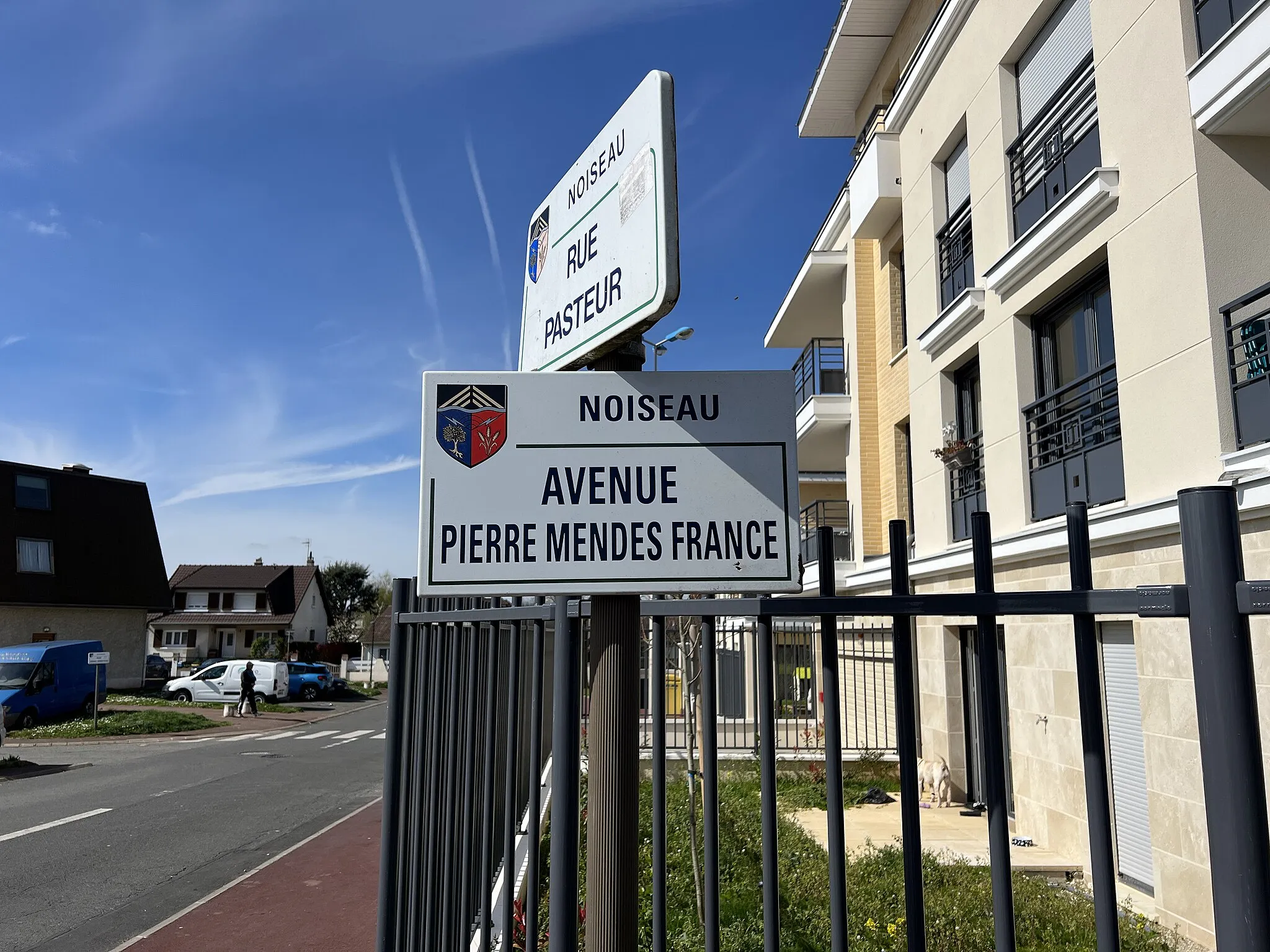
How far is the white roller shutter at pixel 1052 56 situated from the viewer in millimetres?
9133

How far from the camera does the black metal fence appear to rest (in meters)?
1.39

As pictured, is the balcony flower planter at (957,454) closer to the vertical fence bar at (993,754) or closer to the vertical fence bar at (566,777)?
the vertical fence bar at (566,777)

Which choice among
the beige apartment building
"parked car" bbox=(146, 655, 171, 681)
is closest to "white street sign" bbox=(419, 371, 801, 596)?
the beige apartment building

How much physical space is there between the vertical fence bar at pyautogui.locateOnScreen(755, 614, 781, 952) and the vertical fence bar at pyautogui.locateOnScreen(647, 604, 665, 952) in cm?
21

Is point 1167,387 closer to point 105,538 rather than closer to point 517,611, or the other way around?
point 517,611

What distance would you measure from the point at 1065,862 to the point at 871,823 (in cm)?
203

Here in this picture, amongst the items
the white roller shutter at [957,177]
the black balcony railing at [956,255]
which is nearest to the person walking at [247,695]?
the black balcony railing at [956,255]

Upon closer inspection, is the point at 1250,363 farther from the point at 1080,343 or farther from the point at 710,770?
the point at 710,770

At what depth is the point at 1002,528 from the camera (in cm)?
1007

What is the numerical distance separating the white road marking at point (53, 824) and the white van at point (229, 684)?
69.3ft

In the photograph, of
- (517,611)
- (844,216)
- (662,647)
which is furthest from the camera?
(844,216)

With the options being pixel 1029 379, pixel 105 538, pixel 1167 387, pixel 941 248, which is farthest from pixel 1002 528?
pixel 105 538

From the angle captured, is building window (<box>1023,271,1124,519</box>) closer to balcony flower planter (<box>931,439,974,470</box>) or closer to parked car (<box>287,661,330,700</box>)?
balcony flower planter (<box>931,439,974,470</box>)

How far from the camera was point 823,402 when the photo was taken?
1747 centimetres
